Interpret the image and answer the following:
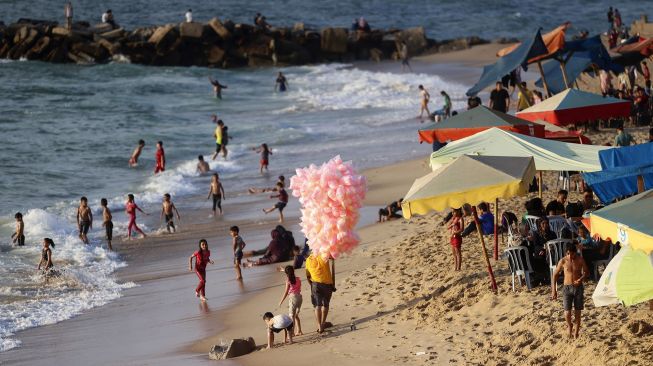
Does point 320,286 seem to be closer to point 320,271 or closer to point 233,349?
point 320,271

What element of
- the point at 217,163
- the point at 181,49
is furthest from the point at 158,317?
the point at 181,49

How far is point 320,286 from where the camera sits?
12.6 m

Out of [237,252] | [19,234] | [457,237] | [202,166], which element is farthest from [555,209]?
[202,166]

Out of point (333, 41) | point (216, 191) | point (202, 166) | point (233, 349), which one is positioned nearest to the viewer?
point (233, 349)

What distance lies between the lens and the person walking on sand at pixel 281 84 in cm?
4181

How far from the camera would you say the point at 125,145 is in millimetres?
32219

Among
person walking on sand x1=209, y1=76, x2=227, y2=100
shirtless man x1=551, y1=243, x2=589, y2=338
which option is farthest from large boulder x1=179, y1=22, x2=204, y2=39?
shirtless man x1=551, y1=243, x2=589, y2=338

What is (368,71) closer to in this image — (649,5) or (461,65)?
(461,65)

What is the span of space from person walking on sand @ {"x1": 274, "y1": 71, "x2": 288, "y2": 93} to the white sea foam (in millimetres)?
21603

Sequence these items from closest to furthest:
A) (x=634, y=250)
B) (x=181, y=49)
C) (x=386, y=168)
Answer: (x=634, y=250)
(x=386, y=168)
(x=181, y=49)

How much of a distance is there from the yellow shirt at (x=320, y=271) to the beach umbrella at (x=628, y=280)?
3603 mm

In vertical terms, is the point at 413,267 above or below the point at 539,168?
below

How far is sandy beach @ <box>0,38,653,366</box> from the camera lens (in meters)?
10.8

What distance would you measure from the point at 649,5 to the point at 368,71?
2991 cm
